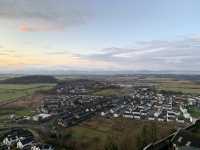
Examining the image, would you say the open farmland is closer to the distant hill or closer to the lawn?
the lawn

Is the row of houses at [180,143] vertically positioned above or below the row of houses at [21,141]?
above

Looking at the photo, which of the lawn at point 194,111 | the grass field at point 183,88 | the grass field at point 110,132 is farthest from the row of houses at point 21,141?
the grass field at point 183,88

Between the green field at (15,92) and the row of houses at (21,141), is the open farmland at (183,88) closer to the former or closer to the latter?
the green field at (15,92)

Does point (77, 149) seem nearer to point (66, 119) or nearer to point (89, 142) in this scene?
point (89, 142)

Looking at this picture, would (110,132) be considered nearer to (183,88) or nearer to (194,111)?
(194,111)

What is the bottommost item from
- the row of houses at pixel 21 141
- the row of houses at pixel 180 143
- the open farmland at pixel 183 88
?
the row of houses at pixel 21 141

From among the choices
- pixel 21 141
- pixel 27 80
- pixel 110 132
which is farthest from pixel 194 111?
pixel 27 80

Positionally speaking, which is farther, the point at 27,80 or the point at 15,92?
the point at 27,80

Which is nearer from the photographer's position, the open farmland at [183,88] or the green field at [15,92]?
the green field at [15,92]

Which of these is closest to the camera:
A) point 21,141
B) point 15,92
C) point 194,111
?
point 21,141

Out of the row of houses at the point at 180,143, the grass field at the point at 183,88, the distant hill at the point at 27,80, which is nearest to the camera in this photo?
the row of houses at the point at 180,143

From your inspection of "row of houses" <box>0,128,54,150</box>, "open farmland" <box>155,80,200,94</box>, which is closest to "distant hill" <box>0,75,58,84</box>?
"open farmland" <box>155,80,200,94</box>

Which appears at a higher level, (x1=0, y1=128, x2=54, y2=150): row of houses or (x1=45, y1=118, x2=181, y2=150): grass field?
(x1=45, y1=118, x2=181, y2=150): grass field

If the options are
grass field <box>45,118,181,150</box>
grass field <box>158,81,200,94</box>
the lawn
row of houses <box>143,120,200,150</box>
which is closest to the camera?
row of houses <box>143,120,200,150</box>
